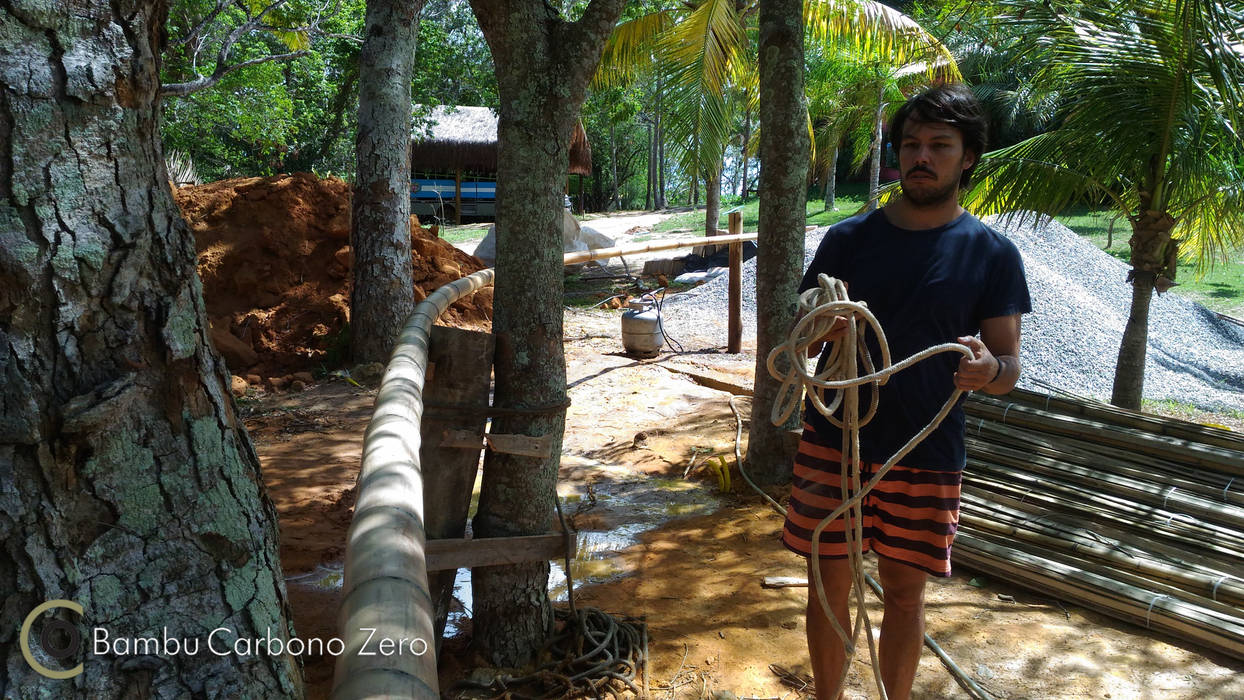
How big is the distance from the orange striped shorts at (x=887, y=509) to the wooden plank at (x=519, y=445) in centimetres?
81

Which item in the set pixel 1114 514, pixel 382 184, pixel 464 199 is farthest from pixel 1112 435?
pixel 464 199

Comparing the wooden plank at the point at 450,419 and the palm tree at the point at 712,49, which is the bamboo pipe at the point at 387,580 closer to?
the wooden plank at the point at 450,419

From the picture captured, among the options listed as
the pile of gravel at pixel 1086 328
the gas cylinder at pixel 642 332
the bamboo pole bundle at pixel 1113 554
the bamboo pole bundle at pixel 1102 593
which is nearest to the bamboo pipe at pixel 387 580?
the bamboo pole bundle at pixel 1102 593

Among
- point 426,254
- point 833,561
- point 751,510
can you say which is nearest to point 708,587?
point 751,510

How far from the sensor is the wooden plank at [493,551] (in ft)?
8.02

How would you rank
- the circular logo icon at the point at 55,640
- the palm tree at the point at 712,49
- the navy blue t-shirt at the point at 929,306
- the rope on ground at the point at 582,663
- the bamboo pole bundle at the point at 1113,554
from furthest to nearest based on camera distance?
1. the palm tree at the point at 712,49
2. the bamboo pole bundle at the point at 1113,554
3. the rope on ground at the point at 582,663
4. the navy blue t-shirt at the point at 929,306
5. the circular logo icon at the point at 55,640

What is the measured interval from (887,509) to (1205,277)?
1366 cm

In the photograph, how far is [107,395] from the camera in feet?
3.82

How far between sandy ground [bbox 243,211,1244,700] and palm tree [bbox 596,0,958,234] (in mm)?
4493

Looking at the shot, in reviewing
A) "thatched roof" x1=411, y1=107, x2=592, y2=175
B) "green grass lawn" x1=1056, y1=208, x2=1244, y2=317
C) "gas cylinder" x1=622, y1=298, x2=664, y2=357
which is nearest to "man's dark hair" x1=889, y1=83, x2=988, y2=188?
"gas cylinder" x1=622, y1=298, x2=664, y2=357

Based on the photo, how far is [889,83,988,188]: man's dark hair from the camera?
195 cm

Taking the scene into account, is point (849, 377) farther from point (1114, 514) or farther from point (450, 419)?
point (1114, 514)

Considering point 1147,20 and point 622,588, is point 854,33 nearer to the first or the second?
point 1147,20

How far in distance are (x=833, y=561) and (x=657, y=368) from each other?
17.4ft
